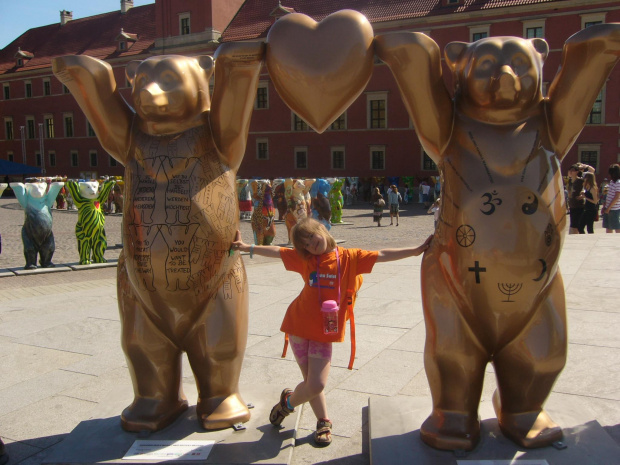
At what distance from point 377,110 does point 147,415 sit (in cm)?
2857

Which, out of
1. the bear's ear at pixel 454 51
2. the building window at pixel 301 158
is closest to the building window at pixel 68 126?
the building window at pixel 301 158

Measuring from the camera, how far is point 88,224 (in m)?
9.93

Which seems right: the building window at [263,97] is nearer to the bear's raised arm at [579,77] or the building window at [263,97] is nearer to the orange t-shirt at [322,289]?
the orange t-shirt at [322,289]

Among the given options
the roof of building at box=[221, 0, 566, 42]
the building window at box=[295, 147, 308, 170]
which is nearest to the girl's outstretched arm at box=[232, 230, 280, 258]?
the roof of building at box=[221, 0, 566, 42]

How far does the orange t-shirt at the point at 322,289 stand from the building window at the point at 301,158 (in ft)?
97.1

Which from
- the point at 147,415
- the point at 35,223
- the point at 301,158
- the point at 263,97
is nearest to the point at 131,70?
the point at 147,415

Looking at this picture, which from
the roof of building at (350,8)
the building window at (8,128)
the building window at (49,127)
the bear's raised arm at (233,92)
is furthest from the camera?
the building window at (8,128)

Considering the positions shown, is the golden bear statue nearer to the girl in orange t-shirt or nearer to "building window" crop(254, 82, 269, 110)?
the girl in orange t-shirt

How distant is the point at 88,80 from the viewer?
2832mm

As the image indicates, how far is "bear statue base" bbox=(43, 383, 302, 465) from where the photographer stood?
8.41 ft

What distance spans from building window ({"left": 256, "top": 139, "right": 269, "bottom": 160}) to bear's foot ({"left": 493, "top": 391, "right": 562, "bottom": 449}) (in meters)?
31.0

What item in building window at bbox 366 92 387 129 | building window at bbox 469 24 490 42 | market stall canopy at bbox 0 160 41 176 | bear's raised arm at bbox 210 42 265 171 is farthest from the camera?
market stall canopy at bbox 0 160 41 176

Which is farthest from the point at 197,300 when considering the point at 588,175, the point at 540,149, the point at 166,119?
the point at 588,175

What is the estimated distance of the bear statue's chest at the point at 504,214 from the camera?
7.96 feet
